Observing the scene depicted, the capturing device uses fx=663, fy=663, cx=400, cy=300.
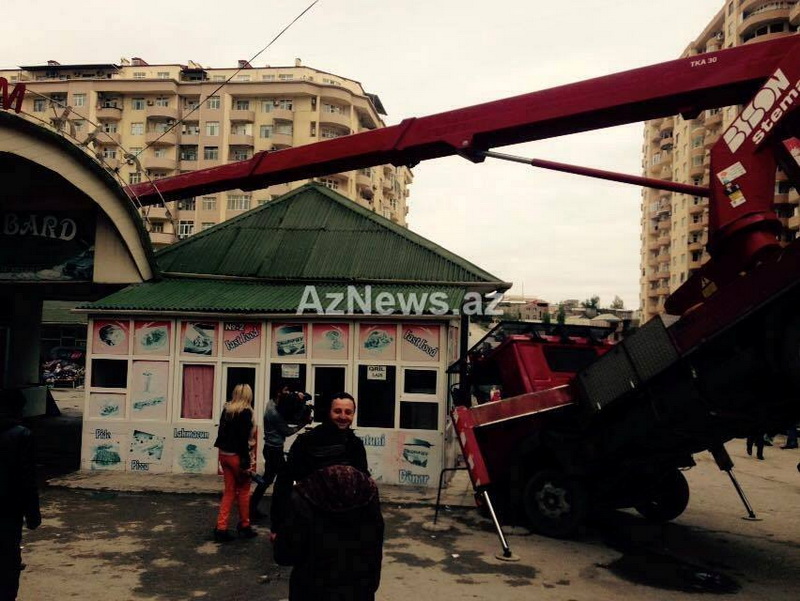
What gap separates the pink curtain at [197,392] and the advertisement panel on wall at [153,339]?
0.58 meters

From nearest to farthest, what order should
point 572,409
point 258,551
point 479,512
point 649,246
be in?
point 258,551, point 572,409, point 479,512, point 649,246

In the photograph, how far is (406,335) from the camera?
490 inches

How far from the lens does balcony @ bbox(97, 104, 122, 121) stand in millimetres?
66438

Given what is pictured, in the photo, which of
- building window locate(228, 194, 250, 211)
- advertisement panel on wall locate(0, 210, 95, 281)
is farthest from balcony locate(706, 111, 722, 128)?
advertisement panel on wall locate(0, 210, 95, 281)

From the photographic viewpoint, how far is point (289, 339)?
12.8 meters

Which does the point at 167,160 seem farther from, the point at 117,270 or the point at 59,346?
the point at 117,270

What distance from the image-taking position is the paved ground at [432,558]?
22.5ft

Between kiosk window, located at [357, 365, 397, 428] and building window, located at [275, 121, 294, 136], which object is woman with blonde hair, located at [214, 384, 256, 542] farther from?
building window, located at [275, 121, 294, 136]

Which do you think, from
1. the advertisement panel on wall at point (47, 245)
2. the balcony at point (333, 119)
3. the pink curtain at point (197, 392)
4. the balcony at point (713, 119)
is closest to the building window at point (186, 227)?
the balcony at point (333, 119)

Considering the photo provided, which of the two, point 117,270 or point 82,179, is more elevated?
point 82,179

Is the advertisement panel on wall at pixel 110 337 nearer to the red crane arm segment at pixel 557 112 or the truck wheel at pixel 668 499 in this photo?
the red crane arm segment at pixel 557 112

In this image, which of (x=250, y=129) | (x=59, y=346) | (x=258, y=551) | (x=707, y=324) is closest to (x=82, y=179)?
(x=258, y=551)

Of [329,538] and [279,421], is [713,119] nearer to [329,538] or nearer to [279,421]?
[279,421]

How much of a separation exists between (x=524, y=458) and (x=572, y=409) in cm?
100
